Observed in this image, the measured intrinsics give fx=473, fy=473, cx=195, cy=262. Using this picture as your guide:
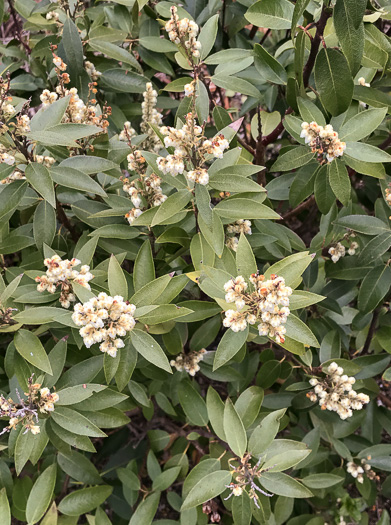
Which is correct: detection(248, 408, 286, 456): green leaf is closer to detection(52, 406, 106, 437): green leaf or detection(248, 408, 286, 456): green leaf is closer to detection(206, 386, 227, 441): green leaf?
detection(206, 386, 227, 441): green leaf

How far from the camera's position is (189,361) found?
5.97 feet

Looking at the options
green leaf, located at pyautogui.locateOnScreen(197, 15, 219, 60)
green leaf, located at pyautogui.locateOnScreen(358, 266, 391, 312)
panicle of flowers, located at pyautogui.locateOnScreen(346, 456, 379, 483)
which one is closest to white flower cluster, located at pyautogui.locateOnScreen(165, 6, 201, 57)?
green leaf, located at pyautogui.locateOnScreen(197, 15, 219, 60)

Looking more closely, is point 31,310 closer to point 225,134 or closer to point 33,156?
point 33,156

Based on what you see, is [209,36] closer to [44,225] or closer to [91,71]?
[91,71]

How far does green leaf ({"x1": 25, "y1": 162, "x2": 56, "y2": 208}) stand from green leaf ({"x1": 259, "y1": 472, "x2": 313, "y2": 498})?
1.05 metres

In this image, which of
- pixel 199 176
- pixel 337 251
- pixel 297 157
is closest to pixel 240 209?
pixel 199 176

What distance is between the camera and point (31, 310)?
4.41 feet

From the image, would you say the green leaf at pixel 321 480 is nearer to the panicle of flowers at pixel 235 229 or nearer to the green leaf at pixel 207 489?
the green leaf at pixel 207 489

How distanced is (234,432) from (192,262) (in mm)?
606

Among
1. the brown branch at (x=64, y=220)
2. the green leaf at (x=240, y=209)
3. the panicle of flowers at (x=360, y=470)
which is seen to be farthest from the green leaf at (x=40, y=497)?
the panicle of flowers at (x=360, y=470)

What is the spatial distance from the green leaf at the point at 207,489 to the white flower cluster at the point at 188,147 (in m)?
0.86

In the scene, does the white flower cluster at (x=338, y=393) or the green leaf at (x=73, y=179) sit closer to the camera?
the green leaf at (x=73, y=179)

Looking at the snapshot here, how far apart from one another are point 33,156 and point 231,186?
2.06ft

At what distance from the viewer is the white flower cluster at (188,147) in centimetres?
124
